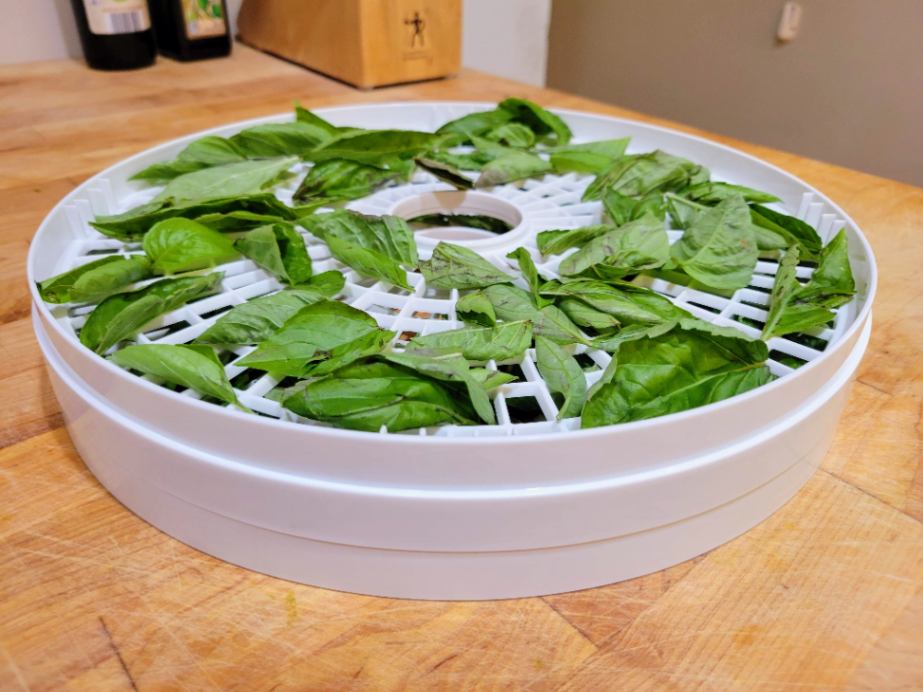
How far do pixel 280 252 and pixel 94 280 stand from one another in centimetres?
12

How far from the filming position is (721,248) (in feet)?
1.85

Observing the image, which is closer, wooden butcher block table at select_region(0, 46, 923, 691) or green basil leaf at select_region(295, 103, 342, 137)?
wooden butcher block table at select_region(0, 46, 923, 691)

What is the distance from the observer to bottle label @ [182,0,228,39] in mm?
1313

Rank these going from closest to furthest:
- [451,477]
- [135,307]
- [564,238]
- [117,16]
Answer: [451,477] < [135,307] < [564,238] < [117,16]

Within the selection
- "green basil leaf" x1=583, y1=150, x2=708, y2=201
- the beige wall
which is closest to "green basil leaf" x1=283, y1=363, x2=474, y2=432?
"green basil leaf" x1=583, y1=150, x2=708, y2=201

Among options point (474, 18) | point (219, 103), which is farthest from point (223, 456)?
point (474, 18)

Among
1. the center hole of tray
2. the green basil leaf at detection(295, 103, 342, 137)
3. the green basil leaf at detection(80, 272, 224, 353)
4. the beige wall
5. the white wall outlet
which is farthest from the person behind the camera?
the white wall outlet

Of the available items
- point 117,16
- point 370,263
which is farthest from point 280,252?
point 117,16

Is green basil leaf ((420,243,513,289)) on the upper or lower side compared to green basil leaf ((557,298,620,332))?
upper

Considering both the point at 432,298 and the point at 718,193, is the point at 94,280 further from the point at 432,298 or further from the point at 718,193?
the point at 718,193

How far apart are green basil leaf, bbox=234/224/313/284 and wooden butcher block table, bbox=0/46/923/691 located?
0.17 m

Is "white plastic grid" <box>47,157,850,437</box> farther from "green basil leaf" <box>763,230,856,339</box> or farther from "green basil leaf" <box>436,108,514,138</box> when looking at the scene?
"green basil leaf" <box>436,108,514,138</box>

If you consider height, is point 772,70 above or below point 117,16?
below

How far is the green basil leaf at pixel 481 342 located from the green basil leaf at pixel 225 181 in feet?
0.83
